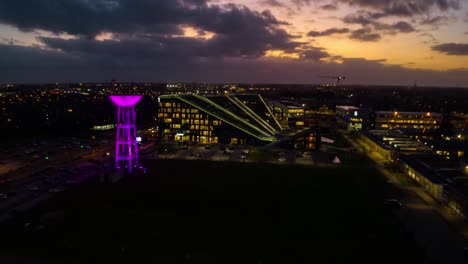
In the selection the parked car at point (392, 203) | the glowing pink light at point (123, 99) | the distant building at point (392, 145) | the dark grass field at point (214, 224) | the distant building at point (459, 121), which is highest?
the glowing pink light at point (123, 99)

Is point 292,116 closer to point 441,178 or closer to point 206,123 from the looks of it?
point 206,123

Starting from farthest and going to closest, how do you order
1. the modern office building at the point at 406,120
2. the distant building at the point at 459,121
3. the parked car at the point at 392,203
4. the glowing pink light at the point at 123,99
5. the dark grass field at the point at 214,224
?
the distant building at the point at 459,121 < the modern office building at the point at 406,120 < the glowing pink light at the point at 123,99 < the parked car at the point at 392,203 < the dark grass field at the point at 214,224

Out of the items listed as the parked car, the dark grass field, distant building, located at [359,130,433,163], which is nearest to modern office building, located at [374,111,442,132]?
distant building, located at [359,130,433,163]

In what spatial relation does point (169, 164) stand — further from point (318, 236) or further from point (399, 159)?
point (399, 159)

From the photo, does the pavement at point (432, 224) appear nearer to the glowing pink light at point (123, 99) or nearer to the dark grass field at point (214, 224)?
the dark grass field at point (214, 224)

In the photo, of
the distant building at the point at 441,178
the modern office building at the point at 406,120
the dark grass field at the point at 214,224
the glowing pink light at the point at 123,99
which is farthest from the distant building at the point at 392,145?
the glowing pink light at the point at 123,99

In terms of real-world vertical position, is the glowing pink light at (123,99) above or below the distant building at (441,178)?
above

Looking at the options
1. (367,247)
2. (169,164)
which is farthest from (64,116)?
(367,247)
